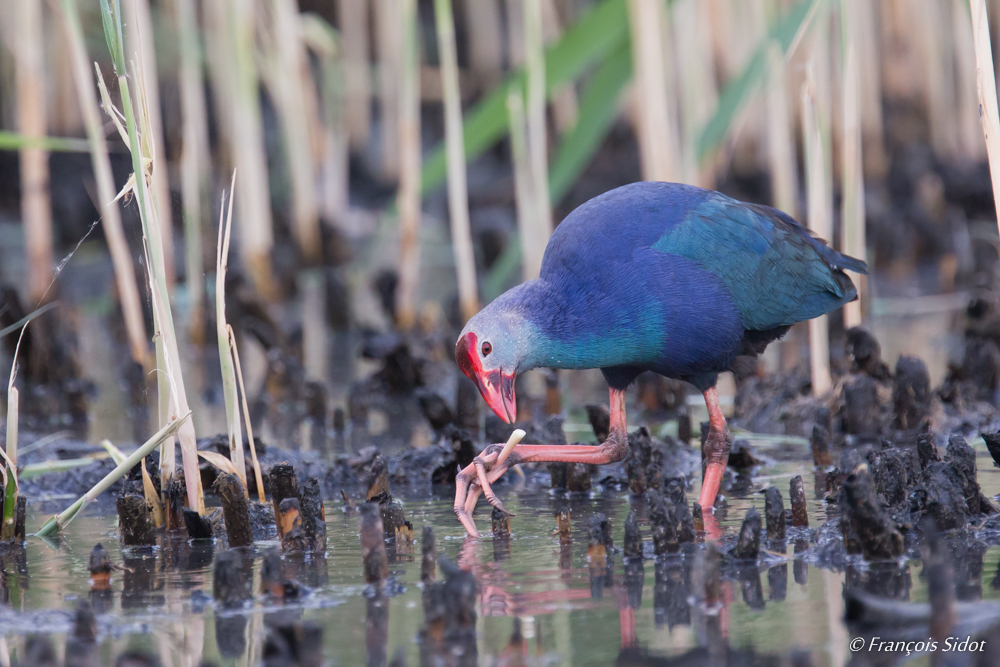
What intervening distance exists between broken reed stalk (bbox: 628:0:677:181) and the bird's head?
6.37ft

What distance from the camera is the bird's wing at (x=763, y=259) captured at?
3.85 metres

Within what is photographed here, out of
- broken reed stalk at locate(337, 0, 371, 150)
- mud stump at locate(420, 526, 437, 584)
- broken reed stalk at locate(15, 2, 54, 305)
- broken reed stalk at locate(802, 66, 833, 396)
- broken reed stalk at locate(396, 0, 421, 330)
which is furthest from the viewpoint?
broken reed stalk at locate(337, 0, 371, 150)

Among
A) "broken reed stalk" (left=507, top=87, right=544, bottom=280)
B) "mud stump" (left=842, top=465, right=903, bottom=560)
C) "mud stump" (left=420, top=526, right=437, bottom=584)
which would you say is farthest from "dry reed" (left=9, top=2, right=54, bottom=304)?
"mud stump" (left=842, top=465, right=903, bottom=560)

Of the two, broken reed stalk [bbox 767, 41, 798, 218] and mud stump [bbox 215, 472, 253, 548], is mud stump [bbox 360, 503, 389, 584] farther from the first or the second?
broken reed stalk [bbox 767, 41, 798, 218]

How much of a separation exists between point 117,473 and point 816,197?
111 inches

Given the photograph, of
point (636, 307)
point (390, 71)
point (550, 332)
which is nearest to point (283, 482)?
point (550, 332)

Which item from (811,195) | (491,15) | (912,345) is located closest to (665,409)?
(811,195)

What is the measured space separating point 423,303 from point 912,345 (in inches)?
119

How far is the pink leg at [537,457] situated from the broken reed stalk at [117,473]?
0.82m

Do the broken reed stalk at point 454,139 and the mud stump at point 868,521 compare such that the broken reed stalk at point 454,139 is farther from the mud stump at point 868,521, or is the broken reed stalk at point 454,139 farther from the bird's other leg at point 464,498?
the mud stump at point 868,521

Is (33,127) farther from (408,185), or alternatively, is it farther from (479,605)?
(479,605)

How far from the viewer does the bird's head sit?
3650mm

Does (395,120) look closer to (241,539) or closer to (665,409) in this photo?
(665,409)

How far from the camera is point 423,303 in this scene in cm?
773
